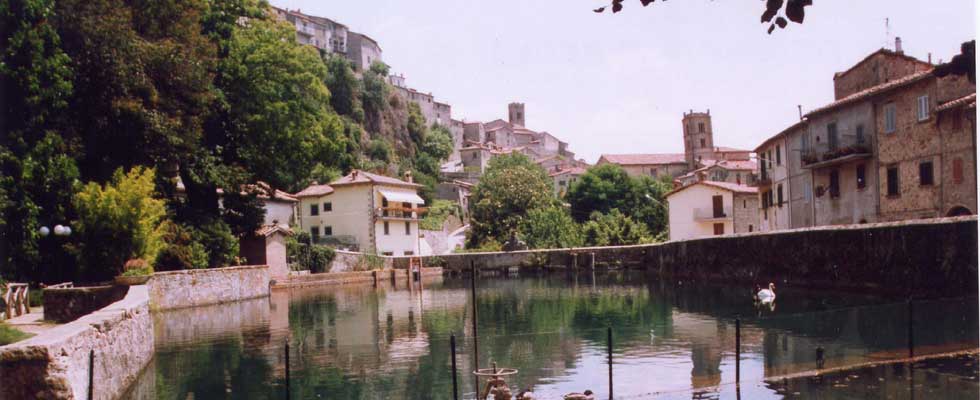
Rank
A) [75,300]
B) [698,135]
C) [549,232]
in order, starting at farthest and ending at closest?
[698,135] < [549,232] < [75,300]

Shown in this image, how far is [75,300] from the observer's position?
70.9 ft

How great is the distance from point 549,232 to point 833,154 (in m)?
34.7

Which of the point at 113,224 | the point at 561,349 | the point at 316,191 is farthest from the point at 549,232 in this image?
the point at 561,349

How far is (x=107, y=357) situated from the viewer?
42.7 ft

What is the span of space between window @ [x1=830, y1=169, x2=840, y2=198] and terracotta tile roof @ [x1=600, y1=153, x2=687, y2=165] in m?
81.4

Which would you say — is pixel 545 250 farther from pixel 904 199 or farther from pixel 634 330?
pixel 634 330

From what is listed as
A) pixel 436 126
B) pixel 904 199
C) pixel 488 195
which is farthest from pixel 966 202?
pixel 436 126

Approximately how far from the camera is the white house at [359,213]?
7144cm

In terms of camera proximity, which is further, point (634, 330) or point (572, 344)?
point (634, 330)

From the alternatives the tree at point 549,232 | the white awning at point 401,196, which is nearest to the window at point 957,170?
the tree at point 549,232

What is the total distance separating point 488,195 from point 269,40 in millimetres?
42026

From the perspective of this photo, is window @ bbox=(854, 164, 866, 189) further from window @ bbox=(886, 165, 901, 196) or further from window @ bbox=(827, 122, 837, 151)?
window @ bbox=(886, 165, 901, 196)

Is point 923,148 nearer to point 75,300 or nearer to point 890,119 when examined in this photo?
point 890,119

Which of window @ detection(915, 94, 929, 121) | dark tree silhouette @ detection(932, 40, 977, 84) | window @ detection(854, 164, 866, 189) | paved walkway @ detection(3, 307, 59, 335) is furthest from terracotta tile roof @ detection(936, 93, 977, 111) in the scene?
paved walkway @ detection(3, 307, 59, 335)
